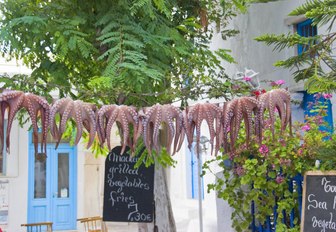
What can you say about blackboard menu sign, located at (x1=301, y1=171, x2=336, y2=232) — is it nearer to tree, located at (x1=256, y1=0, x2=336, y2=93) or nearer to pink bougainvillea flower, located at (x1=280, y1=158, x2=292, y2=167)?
pink bougainvillea flower, located at (x1=280, y1=158, x2=292, y2=167)

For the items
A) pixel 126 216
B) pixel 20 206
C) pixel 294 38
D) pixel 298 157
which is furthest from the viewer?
pixel 20 206

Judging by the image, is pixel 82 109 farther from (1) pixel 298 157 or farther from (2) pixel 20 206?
(2) pixel 20 206

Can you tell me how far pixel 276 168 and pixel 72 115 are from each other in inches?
75.0

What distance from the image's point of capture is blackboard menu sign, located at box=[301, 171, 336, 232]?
288cm

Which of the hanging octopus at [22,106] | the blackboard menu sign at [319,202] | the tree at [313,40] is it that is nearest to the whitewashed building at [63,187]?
the blackboard menu sign at [319,202]

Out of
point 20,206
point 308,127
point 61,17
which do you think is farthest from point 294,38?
point 20,206

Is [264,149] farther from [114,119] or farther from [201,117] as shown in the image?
[114,119]

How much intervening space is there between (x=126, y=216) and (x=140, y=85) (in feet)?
4.39

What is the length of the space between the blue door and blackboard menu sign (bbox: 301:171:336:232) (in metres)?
8.84

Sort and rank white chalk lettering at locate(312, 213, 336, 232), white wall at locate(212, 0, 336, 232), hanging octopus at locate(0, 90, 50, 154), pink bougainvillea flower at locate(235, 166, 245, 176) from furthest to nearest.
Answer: white wall at locate(212, 0, 336, 232) → pink bougainvillea flower at locate(235, 166, 245, 176) → white chalk lettering at locate(312, 213, 336, 232) → hanging octopus at locate(0, 90, 50, 154)

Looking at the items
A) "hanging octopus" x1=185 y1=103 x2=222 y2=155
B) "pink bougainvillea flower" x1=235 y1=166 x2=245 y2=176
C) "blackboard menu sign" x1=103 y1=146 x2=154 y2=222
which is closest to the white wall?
"pink bougainvillea flower" x1=235 y1=166 x2=245 y2=176

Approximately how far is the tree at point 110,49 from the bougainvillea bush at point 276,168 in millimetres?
631

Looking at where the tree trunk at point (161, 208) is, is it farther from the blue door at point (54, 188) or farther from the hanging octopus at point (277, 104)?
the blue door at point (54, 188)

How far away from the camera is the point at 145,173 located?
374 centimetres
